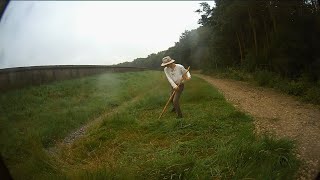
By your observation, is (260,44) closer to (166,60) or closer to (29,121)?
(166,60)

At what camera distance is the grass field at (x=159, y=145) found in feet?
7.29

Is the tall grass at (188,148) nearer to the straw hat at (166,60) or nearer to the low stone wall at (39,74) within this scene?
the straw hat at (166,60)

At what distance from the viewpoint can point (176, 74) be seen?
2777 mm

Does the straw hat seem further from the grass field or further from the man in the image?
the grass field

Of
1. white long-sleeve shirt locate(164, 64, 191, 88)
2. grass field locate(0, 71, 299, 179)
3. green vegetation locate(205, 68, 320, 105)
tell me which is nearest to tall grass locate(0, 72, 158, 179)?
grass field locate(0, 71, 299, 179)

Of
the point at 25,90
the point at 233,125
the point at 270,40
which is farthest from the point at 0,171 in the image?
the point at 270,40

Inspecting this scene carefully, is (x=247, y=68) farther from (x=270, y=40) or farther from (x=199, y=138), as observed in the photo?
(x=199, y=138)

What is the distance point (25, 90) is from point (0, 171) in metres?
0.59

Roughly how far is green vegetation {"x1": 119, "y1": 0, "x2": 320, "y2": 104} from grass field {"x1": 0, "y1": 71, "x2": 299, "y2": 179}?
0.36 m

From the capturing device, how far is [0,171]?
204 cm

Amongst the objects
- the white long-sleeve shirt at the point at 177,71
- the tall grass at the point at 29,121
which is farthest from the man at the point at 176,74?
the tall grass at the point at 29,121

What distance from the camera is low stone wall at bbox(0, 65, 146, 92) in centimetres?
200

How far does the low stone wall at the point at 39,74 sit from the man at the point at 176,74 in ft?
0.74

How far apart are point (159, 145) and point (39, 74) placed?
121 centimetres
